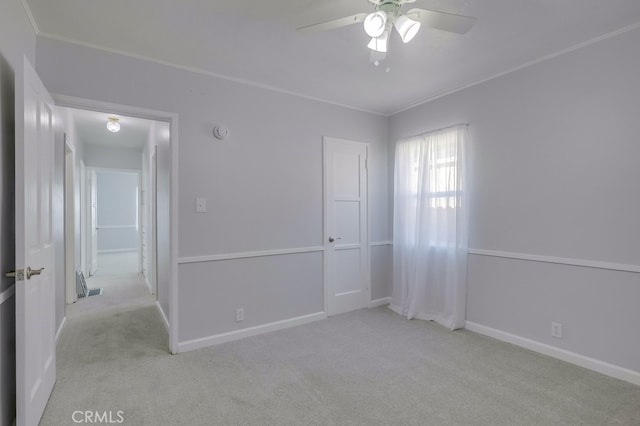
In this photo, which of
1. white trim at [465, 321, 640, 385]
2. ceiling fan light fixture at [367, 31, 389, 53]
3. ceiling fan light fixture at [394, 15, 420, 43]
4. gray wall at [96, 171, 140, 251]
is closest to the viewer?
ceiling fan light fixture at [394, 15, 420, 43]

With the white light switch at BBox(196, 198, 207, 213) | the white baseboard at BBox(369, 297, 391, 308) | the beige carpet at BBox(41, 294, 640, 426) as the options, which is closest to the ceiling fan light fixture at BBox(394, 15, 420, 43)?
the white light switch at BBox(196, 198, 207, 213)

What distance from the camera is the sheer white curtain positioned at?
133 inches

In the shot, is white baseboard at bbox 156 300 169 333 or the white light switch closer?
the white light switch

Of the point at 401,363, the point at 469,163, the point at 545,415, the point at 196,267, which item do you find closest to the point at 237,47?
the point at 196,267

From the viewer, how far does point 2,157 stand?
1658 mm

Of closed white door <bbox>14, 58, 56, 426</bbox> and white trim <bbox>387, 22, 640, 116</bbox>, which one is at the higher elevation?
white trim <bbox>387, 22, 640, 116</bbox>

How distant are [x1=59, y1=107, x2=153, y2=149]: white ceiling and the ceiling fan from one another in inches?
126

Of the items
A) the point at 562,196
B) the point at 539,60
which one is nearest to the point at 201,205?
the point at 562,196

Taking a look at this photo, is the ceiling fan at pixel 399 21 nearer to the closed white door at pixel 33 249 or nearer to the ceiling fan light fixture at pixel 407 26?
the ceiling fan light fixture at pixel 407 26

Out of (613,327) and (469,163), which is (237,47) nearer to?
(469,163)

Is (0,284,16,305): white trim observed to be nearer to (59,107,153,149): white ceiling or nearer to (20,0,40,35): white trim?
(20,0,40,35): white trim

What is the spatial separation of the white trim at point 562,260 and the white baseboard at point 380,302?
1411 mm

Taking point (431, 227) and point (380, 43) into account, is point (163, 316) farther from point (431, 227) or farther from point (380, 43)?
point (380, 43)

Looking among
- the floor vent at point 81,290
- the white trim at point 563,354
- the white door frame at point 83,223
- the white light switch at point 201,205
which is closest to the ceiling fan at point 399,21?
the white light switch at point 201,205
